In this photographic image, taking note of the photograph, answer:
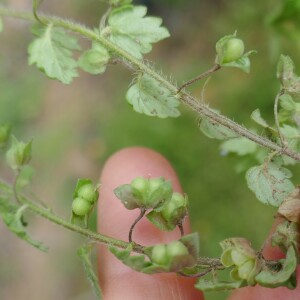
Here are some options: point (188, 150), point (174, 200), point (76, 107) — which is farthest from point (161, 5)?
point (174, 200)

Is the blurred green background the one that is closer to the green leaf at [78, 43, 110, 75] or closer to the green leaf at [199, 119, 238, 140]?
the green leaf at [199, 119, 238, 140]

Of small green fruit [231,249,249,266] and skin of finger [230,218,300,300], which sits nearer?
small green fruit [231,249,249,266]

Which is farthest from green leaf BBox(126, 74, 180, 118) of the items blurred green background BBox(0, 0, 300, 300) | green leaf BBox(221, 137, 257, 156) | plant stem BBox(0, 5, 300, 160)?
blurred green background BBox(0, 0, 300, 300)

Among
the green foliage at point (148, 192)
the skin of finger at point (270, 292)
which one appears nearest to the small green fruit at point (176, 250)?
the green foliage at point (148, 192)

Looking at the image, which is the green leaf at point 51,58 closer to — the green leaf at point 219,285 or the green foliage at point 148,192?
the green foliage at point 148,192

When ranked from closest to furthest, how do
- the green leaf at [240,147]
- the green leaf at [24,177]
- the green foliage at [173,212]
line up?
1. the green foliage at [173,212]
2. the green leaf at [24,177]
3. the green leaf at [240,147]

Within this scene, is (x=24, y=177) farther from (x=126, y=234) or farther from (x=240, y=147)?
(x=240, y=147)

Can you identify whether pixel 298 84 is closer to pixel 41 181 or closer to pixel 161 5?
pixel 161 5
